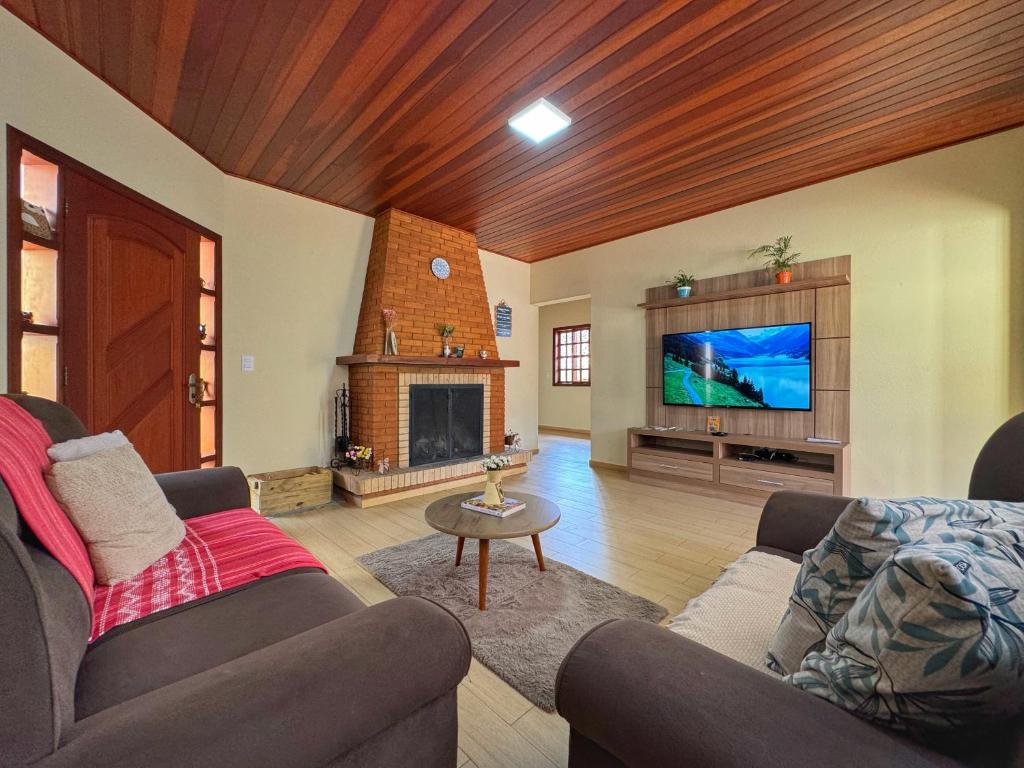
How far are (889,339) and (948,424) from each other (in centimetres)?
68

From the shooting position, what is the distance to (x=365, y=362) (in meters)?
3.68

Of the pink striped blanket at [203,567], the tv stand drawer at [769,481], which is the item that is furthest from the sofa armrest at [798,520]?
the tv stand drawer at [769,481]

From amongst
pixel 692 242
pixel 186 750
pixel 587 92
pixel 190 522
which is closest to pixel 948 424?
pixel 692 242

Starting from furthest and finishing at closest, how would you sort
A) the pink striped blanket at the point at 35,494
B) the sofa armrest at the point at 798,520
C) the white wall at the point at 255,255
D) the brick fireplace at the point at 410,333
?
the brick fireplace at the point at 410,333 → the white wall at the point at 255,255 → the sofa armrest at the point at 798,520 → the pink striped blanket at the point at 35,494

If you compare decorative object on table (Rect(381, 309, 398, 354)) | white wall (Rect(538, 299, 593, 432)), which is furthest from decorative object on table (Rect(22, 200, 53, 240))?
white wall (Rect(538, 299, 593, 432))

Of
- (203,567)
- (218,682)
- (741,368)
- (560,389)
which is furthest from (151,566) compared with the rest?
(560,389)

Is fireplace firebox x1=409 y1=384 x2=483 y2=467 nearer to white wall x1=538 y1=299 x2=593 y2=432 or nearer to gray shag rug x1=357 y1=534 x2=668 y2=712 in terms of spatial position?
gray shag rug x1=357 y1=534 x2=668 y2=712

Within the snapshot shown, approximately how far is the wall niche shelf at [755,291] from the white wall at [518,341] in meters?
1.73

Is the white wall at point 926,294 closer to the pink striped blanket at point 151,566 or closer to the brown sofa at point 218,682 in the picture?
the brown sofa at point 218,682

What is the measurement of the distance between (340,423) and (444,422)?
3.16 feet

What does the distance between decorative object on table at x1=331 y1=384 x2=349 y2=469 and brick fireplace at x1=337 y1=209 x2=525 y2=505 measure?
0.24 feet

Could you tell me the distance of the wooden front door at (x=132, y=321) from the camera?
2.10 m

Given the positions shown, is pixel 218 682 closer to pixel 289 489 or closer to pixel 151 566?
pixel 151 566

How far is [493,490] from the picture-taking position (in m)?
2.16
